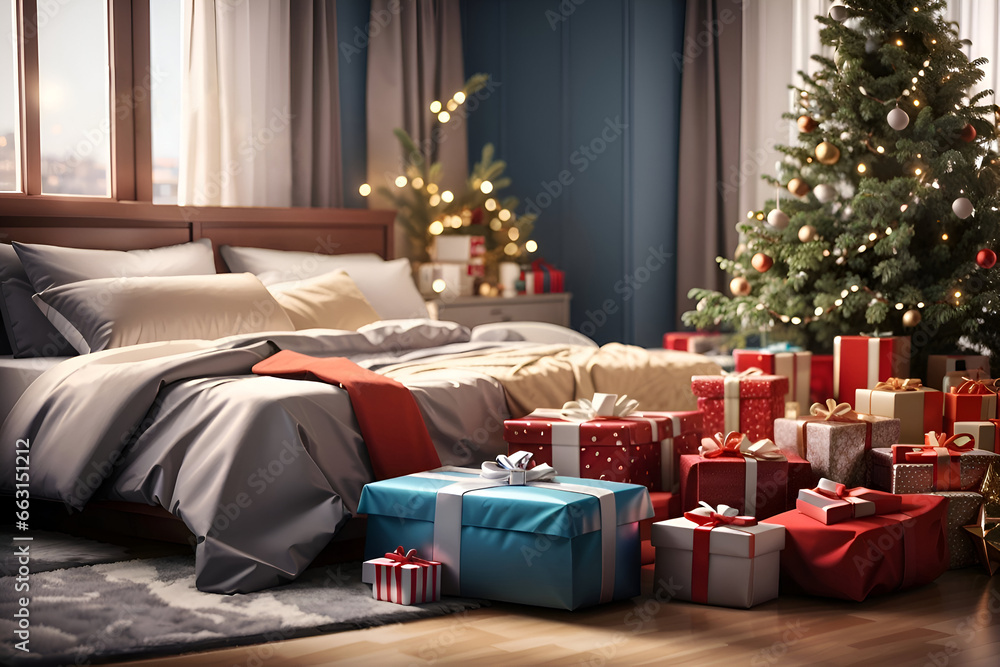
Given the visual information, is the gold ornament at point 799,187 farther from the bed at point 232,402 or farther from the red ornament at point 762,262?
the bed at point 232,402

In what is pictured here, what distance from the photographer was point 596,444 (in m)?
3.13

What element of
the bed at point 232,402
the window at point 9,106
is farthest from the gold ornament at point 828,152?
the window at point 9,106

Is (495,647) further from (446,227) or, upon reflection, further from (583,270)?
(583,270)

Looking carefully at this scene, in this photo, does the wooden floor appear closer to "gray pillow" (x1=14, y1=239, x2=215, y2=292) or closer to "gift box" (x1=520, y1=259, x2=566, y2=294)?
"gray pillow" (x1=14, y1=239, x2=215, y2=292)

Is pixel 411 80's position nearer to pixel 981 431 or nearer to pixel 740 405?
pixel 740 405

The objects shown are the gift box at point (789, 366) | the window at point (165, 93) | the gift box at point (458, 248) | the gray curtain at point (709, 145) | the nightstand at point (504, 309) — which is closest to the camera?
the gift box at point (789, 366)

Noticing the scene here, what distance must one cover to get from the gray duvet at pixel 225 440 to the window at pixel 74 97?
143 centimetres

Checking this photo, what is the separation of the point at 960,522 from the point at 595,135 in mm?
3664

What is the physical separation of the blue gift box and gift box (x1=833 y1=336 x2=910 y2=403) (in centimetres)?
162

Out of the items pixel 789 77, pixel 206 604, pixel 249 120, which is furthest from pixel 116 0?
pixel 789 77

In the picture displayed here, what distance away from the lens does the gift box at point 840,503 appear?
274 cm

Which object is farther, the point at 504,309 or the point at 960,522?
the point at 504,309

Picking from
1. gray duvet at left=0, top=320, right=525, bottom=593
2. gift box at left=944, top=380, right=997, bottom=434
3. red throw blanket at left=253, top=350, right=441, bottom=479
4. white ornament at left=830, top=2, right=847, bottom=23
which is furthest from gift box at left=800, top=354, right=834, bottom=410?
red throw blanket at left=253, top=350, right=441, bottom=479

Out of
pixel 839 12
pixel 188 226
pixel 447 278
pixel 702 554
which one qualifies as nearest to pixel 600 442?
pixel 702 554
